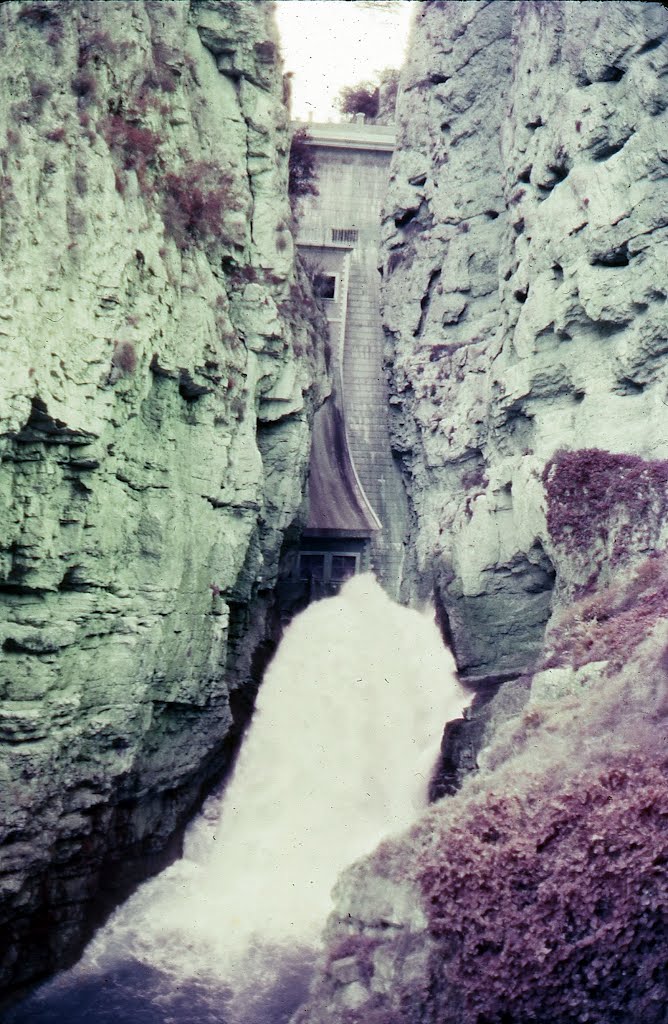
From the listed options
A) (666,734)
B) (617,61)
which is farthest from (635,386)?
(666,734)

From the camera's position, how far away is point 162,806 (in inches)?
859

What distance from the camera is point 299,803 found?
25250mm

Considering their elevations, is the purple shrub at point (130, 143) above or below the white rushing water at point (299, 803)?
above

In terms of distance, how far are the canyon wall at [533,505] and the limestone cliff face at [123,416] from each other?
556 cm

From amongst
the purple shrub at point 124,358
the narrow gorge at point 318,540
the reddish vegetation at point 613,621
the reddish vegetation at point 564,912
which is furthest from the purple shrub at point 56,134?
the reddish vegetation at point 564,912

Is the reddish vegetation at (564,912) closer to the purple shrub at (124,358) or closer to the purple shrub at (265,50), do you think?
the purple shrub at (124,358)

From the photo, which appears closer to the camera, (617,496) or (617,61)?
(617,496)

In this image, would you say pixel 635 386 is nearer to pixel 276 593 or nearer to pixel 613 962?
pixel 276 593

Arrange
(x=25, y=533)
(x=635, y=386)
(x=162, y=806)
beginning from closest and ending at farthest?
(x=25, y=533) < (x=162, y=806) < (x=635, y=386)

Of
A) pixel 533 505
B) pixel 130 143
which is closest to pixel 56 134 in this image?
pixel 130 143

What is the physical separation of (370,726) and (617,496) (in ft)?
29.8

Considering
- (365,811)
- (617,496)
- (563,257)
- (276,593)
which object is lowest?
(365,811)

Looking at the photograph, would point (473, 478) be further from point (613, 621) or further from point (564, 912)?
point (564, 912)

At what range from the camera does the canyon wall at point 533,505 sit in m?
13.2
